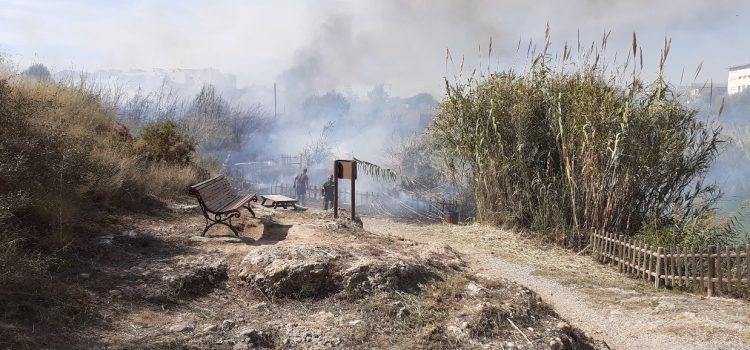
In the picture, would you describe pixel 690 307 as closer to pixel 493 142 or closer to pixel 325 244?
pixel 325 244

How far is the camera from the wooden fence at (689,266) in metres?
6.65

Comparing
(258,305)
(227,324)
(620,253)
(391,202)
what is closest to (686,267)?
(620,253)

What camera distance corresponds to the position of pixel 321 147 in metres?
26.5

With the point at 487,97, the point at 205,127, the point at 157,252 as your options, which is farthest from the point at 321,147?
the point at 157,252

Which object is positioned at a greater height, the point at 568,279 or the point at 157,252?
the point at 157,252

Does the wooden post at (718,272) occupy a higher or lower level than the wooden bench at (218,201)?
lower

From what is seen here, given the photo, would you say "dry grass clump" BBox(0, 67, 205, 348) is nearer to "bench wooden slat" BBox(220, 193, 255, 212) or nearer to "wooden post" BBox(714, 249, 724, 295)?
"bench wooden slat" BBox(220, 193, 255, 212)

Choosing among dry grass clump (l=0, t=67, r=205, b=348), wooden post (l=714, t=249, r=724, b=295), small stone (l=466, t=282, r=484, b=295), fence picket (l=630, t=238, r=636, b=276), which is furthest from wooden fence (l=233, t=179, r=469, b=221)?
small stone (l=466, t=282, r=484, b=295)

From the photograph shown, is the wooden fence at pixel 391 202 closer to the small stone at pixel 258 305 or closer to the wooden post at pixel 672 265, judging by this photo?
the wooden post at pixel 672 265

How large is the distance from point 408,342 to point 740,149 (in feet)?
126

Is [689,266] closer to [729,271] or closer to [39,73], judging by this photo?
[729,271]

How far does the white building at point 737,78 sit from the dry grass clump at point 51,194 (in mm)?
63262

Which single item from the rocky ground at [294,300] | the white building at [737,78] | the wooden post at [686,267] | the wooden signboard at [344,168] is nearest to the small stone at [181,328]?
the rocky ground at [294,300]

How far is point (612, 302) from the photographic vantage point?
258 inches
